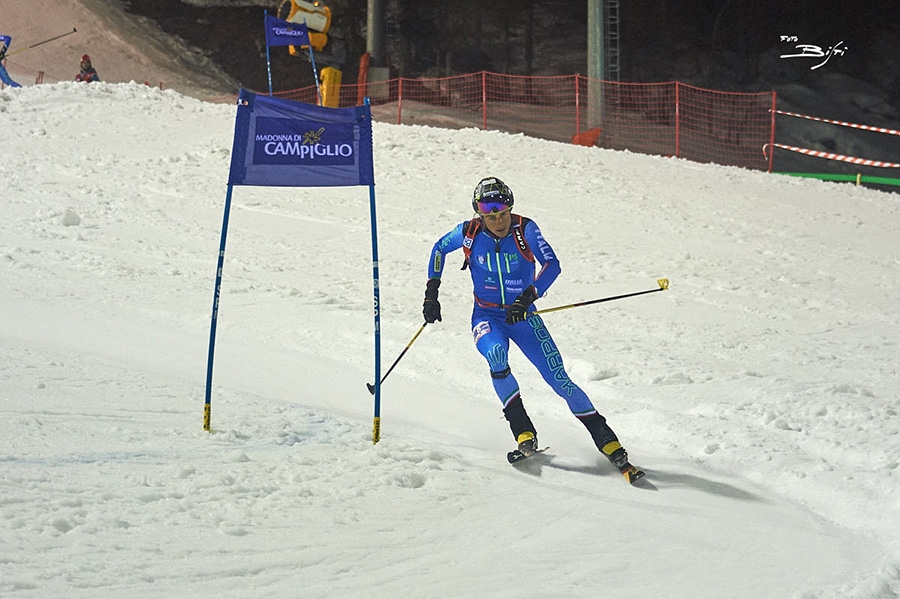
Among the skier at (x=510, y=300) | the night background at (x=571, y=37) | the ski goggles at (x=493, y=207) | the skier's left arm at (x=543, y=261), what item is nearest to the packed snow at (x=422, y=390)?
the skier at (x=510, y=300)

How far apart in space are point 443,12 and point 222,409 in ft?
92.9

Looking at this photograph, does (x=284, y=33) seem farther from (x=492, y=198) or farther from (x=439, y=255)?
(x=492, y=198)

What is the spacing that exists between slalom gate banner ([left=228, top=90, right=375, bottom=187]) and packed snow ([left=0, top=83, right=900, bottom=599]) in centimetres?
159

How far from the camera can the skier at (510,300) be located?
19.8 ft

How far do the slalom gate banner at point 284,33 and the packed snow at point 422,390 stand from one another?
2.78 metres

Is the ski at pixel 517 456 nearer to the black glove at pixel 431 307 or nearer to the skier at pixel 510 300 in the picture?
the skier at pixel 510 300

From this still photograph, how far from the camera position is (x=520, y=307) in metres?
5.96

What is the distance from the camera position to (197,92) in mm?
27047

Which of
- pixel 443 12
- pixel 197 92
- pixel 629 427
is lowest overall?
pixel 629 427

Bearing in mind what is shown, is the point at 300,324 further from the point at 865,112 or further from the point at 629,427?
the point at 865,112

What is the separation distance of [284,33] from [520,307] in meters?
13.4

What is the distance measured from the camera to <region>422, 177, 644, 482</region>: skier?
604 cm

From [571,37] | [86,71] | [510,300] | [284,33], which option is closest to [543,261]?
[510,300]

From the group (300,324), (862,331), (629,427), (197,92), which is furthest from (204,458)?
(197,92)
